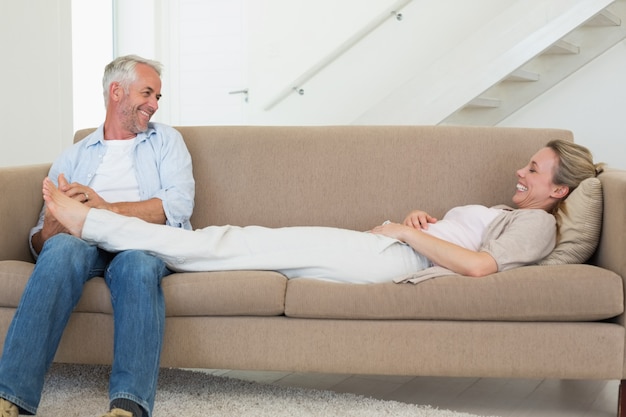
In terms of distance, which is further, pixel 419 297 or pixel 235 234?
pixel 235 234

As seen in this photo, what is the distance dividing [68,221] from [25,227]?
1.31 feet

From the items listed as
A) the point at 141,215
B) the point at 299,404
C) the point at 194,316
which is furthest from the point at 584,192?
the point at 141,215

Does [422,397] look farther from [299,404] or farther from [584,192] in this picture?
[584,192]

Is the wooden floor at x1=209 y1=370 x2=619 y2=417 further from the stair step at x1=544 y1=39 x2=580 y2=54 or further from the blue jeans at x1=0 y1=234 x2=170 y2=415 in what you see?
the stair step at x1=544 y1=39 x2=580 y2=54

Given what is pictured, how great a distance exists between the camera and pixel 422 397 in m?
2.46

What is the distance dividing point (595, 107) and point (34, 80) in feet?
11.3

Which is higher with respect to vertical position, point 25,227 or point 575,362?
point 25,227

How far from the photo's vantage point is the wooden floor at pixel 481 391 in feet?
7.70

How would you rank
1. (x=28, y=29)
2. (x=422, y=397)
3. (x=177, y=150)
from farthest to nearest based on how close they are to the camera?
(x=28, y=29) < (x=177, y=150) < (x=422, y=397)

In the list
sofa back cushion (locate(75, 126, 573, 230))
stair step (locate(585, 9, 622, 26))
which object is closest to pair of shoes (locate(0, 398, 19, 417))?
sofa back cushion (locate(75, 126, 573, 230))

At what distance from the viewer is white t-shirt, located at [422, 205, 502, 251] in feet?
7.98

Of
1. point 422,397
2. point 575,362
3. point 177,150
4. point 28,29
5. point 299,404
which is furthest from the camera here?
point 28,29

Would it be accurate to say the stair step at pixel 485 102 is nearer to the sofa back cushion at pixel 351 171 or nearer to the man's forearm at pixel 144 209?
the sofa back cushion at pixel 351 171


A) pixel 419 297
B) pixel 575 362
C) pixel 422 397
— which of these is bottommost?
pixel 422 397
